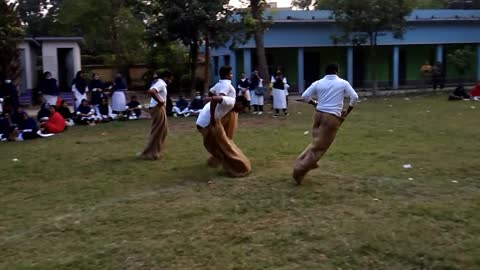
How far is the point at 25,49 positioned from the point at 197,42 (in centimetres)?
977

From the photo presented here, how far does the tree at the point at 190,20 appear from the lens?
19562mm

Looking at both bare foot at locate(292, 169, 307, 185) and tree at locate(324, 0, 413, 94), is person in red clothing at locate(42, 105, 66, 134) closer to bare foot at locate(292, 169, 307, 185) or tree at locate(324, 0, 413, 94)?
bare foot at locate(292, 169, 307, 185)

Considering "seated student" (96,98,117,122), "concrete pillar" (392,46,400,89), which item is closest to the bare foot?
"seated student" (96,98,117,122)

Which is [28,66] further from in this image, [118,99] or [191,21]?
[191,21]

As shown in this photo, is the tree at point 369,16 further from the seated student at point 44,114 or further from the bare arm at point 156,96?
the bare arm at point 156,96

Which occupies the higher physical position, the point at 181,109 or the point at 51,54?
the point at 51,54

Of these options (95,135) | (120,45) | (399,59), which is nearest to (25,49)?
(120,45)

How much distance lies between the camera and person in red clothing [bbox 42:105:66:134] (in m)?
15.5

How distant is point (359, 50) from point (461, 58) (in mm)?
5627

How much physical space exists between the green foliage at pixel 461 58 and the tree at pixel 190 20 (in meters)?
17.5

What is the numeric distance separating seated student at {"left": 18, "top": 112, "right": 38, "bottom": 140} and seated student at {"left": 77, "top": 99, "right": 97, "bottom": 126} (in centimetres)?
282

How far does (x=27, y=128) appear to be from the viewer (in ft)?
48.8

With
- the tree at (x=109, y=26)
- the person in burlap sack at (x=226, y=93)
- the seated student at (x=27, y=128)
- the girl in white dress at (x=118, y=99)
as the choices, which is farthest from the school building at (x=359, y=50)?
the person in burlap sack at (x=226, y=93)

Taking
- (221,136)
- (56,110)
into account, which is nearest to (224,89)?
(221,136)
